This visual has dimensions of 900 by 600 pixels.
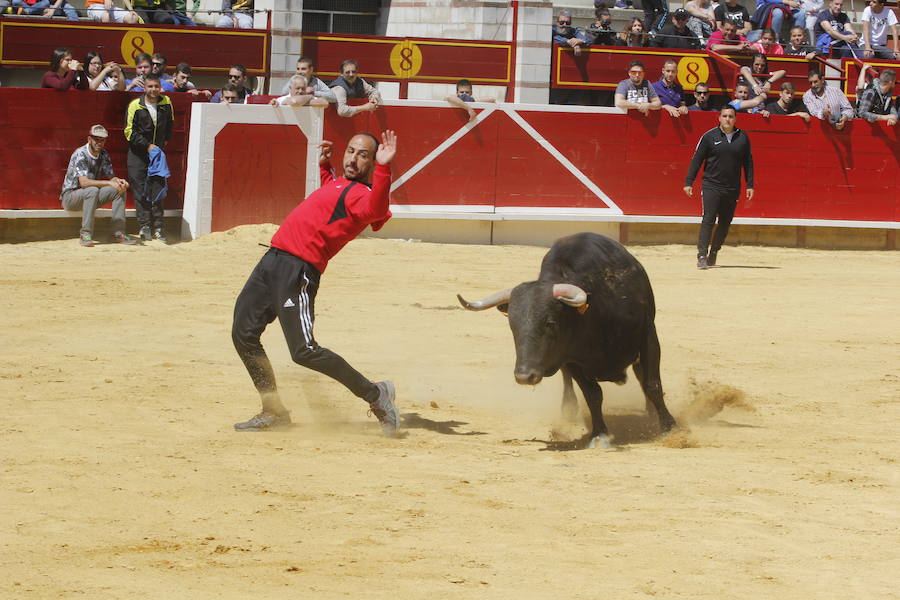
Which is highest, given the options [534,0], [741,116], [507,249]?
[534,0]

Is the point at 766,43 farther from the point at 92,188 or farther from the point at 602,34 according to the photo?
the point at 92,188

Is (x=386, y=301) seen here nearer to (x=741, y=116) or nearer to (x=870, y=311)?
(x=870, y=311)

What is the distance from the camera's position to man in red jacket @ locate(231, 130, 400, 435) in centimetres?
638

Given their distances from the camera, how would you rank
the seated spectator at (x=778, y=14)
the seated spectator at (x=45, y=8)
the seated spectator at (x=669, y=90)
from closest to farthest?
the seated spectator at (x=45, y=8)
the seated spectator at (x=669, y=90)
the seated spectator at (x=778, y=14)

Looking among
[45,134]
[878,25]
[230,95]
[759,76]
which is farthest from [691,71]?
[45,134]

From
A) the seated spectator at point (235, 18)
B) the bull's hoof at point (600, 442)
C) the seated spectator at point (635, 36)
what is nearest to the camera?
the bull's hoof at point (600, 442)

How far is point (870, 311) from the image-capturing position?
38.0 ft

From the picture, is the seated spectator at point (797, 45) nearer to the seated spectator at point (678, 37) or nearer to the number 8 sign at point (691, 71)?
the seated spectator at point (678, 37)

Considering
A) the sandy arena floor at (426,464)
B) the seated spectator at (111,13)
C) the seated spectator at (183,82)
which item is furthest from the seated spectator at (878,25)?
the seated spectator at (111,13)

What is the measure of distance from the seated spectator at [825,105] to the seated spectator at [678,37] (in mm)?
2055

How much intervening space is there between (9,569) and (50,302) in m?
6.23

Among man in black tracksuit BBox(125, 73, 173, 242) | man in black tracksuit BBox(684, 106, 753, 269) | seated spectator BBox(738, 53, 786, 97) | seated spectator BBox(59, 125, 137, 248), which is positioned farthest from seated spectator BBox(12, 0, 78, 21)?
seated spectator BBox(738, 53, 786, 97)

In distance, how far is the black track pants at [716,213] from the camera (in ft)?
45.6

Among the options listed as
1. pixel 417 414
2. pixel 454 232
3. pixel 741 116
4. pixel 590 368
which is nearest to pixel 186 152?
pixel 454 232
